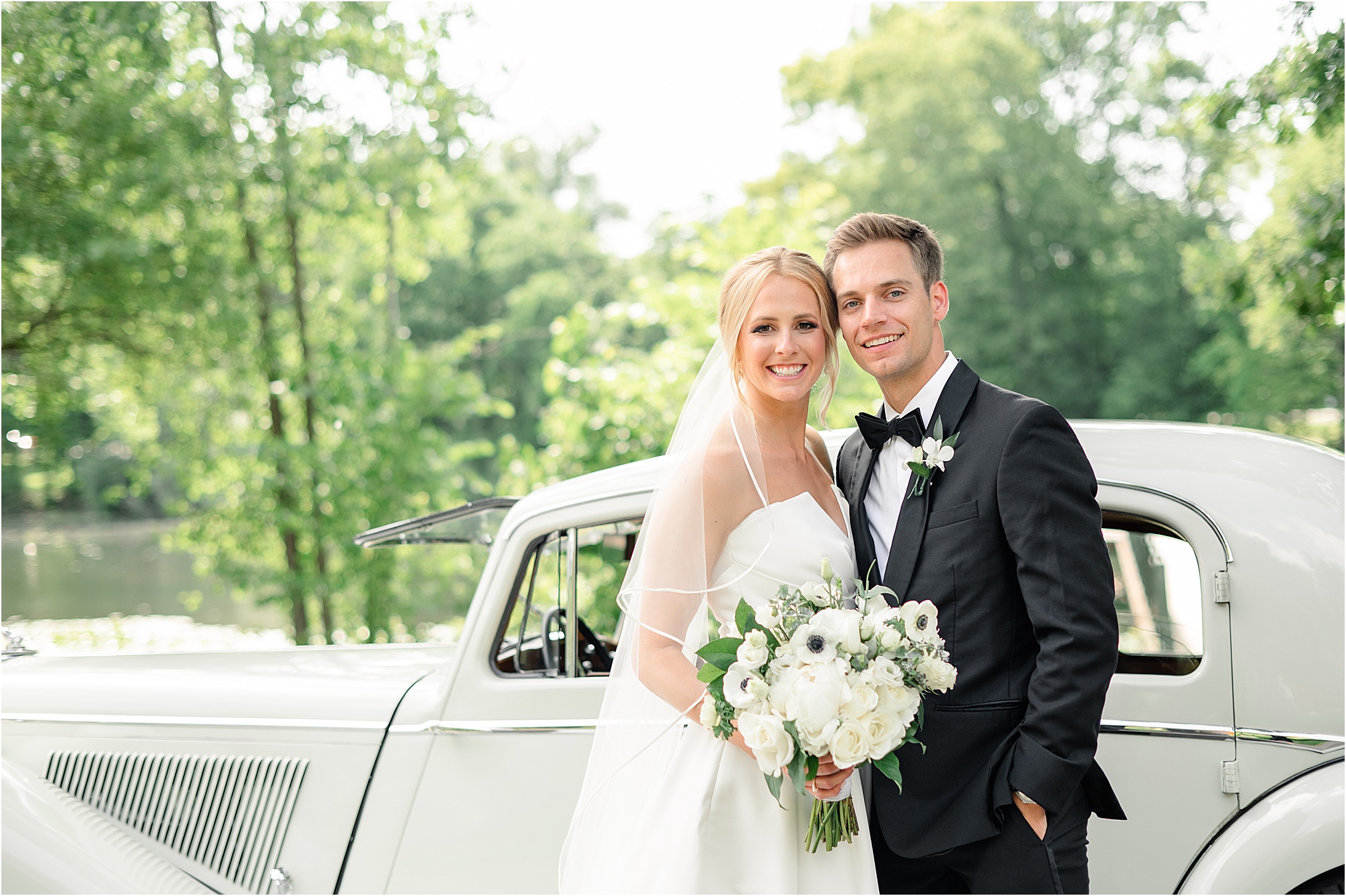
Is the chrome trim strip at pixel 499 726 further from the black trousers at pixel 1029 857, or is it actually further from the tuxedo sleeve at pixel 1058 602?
the tuxedo sleeve at pixel 1058 602

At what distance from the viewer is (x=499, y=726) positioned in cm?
299

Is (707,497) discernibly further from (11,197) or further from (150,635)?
(150,635)

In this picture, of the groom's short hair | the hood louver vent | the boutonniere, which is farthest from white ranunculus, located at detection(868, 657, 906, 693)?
the hood louver vent

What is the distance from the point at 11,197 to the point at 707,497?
697 centimetres

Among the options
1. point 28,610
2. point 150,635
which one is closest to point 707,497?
point 150,635

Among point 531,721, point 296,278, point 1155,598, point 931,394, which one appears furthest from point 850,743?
point 296,278

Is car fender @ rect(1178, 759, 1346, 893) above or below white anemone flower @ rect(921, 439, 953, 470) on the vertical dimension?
below

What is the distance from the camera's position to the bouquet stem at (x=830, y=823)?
7.14 feet

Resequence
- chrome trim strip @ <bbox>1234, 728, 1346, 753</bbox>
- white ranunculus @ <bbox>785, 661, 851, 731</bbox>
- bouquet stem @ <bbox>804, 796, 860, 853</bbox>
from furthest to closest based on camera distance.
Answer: chrome trim strip @ <bbox>1234, 728, 1346, 753</bbox> < bouquet stem @ <bbox>804, 796, 860, 853</bbox> < white ranunculus @ <bbox>785, 661, 851, 731</bbox>

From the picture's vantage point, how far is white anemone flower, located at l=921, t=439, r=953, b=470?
2.28 meters

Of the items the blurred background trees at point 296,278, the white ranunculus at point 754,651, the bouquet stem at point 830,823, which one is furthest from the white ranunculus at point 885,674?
the blurred background trees at point 296,278

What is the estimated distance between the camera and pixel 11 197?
672cm

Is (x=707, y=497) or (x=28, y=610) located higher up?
(x=707, y=497)

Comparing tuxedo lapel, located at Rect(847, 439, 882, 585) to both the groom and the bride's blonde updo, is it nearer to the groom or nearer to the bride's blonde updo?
the groom
